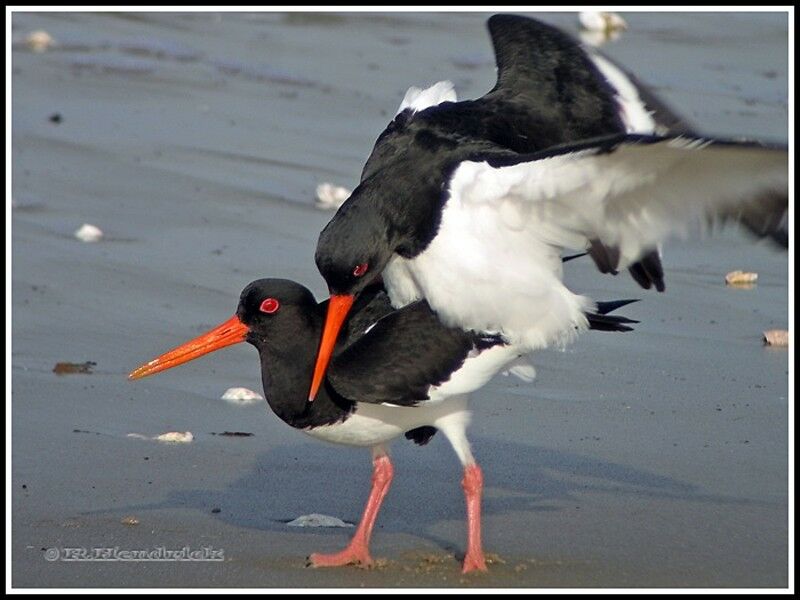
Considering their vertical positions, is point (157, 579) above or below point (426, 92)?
below

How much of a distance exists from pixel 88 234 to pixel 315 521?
2.97 meters

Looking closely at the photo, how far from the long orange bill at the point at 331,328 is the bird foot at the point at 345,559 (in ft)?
1.66

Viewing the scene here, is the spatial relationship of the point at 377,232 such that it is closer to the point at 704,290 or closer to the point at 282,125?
the point at 704,290

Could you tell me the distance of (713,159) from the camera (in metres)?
4.25

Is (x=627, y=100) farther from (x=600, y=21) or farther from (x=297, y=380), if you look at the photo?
(x=600, y=21)

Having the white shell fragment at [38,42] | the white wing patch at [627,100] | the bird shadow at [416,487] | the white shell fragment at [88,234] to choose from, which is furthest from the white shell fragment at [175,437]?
the white shell fragment at [38,42]

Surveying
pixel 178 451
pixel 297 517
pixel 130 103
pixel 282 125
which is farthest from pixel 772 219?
pixel 130 103

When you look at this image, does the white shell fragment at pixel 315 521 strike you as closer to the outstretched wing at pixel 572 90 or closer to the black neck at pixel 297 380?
the black neck at pixel 297 380

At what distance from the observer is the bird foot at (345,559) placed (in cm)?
466

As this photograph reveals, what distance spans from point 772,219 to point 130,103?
613 centimetres

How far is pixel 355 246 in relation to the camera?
464 centimetres

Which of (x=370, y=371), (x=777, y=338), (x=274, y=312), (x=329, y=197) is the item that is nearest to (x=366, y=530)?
(x=370, y=371)

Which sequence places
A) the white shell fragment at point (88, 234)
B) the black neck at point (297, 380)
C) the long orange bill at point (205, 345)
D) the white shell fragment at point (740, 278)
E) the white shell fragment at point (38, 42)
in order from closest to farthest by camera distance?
the black neck at point (297, 380) → the long orange bill at point (205, 345) → the white shell fragment at point (740, 278) → the white shell fragment at point (88, 234) → the white shell fragment at point (38, 42)

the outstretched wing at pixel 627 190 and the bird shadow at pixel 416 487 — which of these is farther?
the bird shadow at pixel 416 487
